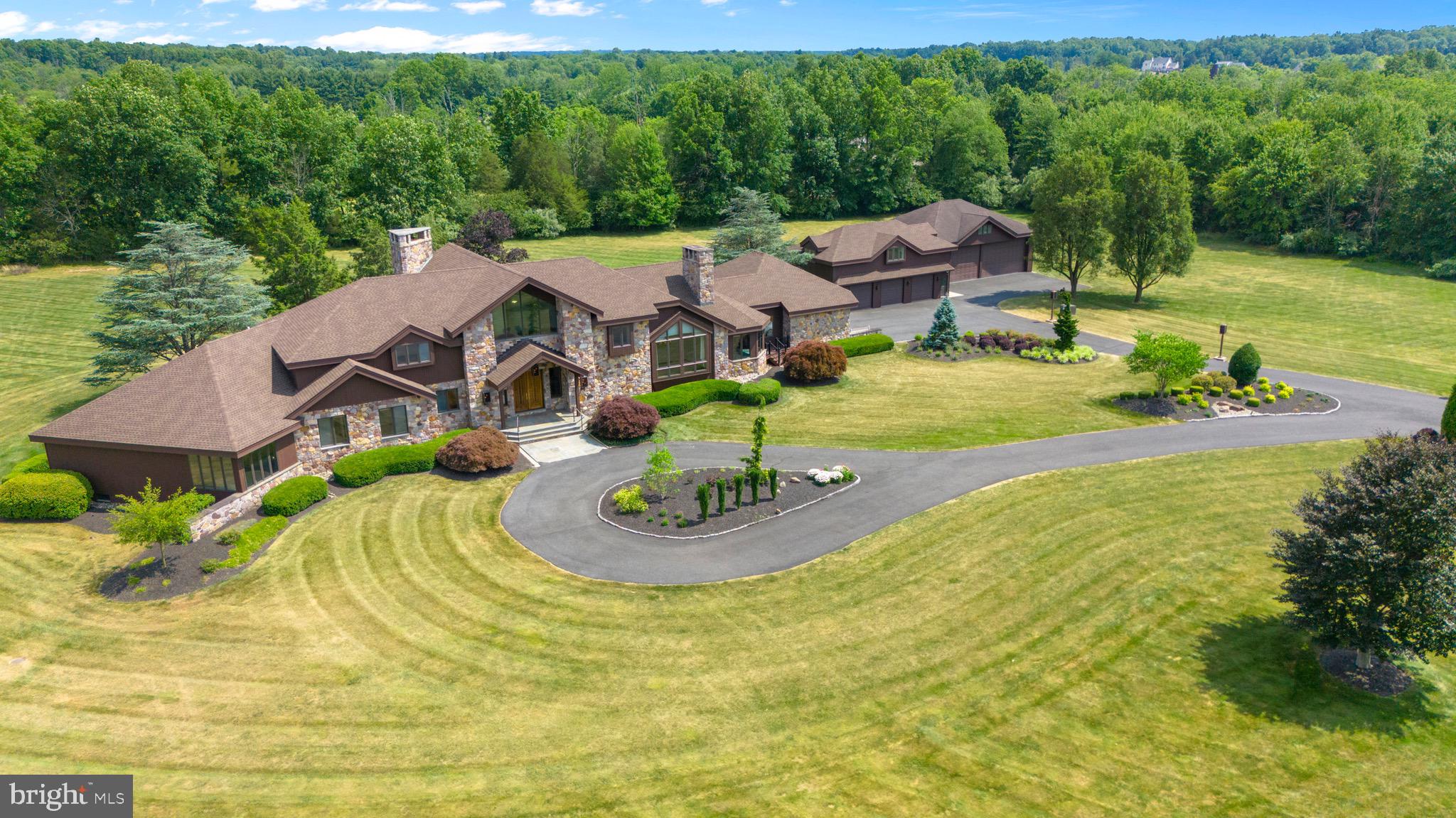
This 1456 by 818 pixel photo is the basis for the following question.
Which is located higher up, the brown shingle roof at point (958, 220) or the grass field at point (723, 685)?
the brown shingle roof at point (958, 220)

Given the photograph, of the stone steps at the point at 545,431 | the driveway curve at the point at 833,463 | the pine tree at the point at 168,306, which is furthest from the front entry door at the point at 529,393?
the pine tree at the point at 168,306

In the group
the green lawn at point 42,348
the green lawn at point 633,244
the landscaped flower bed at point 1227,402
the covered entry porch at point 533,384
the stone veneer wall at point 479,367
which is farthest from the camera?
the green lawn at point 633,244

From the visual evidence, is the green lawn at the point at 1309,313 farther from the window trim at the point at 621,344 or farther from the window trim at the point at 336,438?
the window trim at the point at 336,438

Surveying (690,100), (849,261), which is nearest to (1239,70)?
(690,100)

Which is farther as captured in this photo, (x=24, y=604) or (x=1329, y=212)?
(x=1329, y=212)

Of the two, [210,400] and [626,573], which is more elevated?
[210,400]

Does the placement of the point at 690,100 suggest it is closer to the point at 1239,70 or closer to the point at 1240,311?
the point at 1240,311

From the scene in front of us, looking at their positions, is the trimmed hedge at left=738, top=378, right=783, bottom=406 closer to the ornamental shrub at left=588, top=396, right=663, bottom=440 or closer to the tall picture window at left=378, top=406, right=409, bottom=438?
the ornamental shrub at left=588, top=396, right=663, bottom=440

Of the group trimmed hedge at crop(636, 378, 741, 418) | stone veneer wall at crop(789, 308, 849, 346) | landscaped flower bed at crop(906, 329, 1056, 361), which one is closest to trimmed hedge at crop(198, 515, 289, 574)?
trimmed hedge at crop(636, 378, 741, 418)
